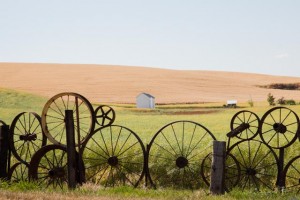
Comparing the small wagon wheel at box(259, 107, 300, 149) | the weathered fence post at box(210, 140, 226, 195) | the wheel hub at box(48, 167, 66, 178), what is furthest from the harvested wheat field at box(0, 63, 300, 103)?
the weathered fence post at box(210, 140, 226, 195)

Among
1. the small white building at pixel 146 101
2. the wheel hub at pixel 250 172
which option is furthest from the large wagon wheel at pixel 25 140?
the small white building at pixel 146 101

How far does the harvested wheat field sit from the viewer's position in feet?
172

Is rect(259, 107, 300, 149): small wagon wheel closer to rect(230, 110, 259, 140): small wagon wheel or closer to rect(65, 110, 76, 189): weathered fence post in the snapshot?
rect(230, 110, 259, 140): small wagon wheel

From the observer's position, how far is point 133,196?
24.8ft

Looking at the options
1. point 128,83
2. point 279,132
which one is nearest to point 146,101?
point 128,83

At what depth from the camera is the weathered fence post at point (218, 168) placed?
7.71 meters

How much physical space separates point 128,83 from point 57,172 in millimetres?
51395

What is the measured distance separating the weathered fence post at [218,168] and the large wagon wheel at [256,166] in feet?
6.34

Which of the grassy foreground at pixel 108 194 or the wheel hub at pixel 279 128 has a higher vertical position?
the wheel hub at pixel 279 128

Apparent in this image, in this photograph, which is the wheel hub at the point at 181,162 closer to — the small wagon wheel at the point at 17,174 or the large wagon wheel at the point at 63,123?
the large wagon wheel at the point at 63,123

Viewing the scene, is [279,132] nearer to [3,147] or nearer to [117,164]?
[117,164]

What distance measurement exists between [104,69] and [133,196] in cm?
6831

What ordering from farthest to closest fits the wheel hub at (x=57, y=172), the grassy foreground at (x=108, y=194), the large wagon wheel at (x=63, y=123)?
1. the wheel hub at (x=57, y=172)
2. the large wagon wheel at (x=63, y=123)
3. the grassy foreground at (x=108, y=194)

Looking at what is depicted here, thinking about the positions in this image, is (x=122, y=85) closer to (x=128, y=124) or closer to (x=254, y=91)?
(x=254, y=91)
